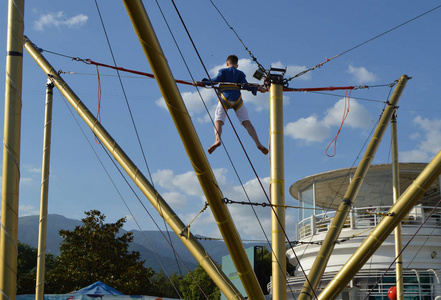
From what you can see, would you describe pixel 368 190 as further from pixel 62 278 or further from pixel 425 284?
pixel 62 278

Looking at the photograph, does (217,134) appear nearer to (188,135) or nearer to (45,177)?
(188,135)

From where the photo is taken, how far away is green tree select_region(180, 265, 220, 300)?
66000mm

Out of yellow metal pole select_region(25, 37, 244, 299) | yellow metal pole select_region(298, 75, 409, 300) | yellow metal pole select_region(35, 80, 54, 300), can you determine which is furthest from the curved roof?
yellow metal pole select_region(25, 37, 244, 299)

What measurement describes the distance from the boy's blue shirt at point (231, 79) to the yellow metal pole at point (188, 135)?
2.93 m

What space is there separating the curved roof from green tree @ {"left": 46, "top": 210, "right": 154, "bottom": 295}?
38.0 feet

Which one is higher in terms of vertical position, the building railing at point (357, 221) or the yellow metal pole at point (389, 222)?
the building railing at point (357, 221)

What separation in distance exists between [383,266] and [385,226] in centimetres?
1428

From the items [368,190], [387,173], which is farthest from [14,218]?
[368,190]

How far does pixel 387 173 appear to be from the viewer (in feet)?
85.8

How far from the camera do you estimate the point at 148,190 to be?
32.9ft

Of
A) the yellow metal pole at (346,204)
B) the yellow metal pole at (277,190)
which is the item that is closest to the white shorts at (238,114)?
the yellow metal pole at (277,190)

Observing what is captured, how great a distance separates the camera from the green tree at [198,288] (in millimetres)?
66000

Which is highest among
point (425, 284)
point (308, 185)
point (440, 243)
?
point (308, 185)

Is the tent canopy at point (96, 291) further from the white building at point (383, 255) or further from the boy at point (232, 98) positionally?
the boy at point (232, 98)
